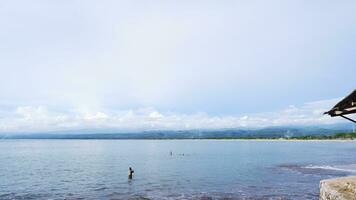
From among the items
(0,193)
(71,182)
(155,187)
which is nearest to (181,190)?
(155,187)

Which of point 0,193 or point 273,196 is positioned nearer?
point 273,196

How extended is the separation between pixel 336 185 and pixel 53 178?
169ft

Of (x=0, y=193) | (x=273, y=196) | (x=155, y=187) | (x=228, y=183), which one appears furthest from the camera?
(x=228, y=183)

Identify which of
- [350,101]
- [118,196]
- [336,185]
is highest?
[350,101]

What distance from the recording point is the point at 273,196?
3966 centimetres

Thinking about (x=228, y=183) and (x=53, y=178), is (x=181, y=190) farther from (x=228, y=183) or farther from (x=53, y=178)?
(x=53, y=178)

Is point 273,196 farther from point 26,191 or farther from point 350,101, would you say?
point 26,191

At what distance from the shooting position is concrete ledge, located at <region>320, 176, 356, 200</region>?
594 inches

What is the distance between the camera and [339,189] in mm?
15742

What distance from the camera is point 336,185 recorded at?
16.2 m

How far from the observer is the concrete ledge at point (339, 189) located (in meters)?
15.1

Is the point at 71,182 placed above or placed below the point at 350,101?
below

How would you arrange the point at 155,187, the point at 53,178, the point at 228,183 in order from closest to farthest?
the point at 155,187
the point at 228,183
the point at 53,178

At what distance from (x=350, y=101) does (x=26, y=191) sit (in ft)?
136
